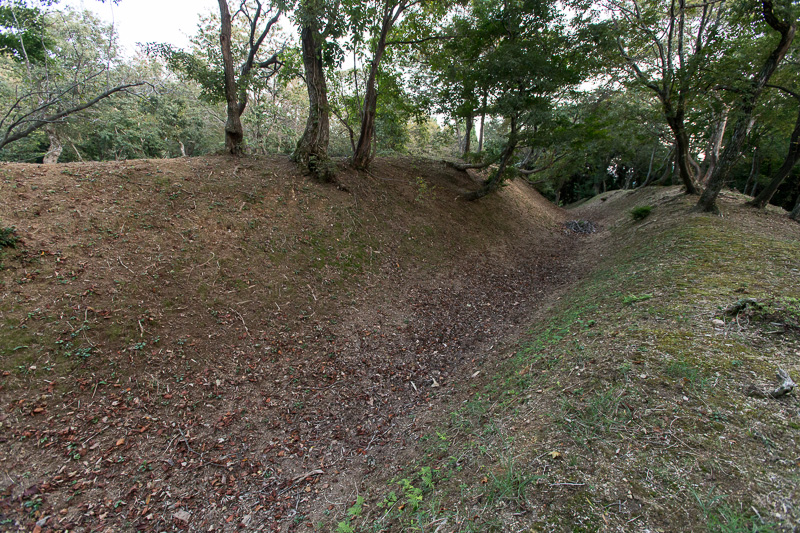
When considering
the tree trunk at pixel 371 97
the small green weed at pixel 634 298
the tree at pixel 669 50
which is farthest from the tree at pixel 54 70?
the tree at pixel 669 50

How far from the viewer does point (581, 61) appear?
9.52 meters

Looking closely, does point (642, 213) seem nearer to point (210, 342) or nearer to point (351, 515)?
point (351, 515)

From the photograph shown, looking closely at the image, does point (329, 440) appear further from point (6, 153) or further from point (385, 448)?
point (6, 153)

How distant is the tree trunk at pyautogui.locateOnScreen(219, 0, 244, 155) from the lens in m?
7.30

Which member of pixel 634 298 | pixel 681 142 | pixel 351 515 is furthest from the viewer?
pixel 681 142

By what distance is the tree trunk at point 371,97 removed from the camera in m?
8.34

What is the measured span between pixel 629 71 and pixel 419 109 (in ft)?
26.9

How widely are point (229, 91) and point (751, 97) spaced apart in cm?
1388

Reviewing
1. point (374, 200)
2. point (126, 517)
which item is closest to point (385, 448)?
point (126, 517)

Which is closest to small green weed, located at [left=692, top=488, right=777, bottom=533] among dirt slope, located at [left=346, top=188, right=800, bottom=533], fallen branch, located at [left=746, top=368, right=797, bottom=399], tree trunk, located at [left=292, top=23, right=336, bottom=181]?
dirt slope, located at [left=346, top=188, right=800, bottom=533]

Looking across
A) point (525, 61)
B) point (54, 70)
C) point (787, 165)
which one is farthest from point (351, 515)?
point (54, 70)

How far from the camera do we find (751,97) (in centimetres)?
798

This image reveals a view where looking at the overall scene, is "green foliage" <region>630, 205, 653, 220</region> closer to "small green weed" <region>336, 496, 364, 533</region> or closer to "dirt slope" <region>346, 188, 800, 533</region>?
"dirt slope" <region>346, 188, 800, 533</region>

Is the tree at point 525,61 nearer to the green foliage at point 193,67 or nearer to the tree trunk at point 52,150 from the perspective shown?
the green foliage at point 193,67
